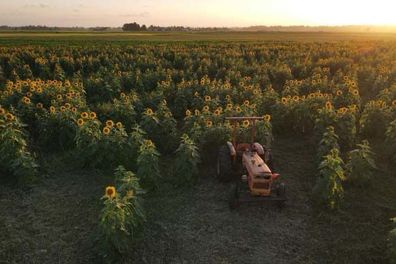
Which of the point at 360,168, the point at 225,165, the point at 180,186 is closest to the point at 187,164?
the point at 180,186

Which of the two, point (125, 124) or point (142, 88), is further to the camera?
point (142, 88)

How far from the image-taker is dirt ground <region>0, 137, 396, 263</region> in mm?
7520

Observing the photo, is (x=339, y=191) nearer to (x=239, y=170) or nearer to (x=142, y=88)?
(x=239, y=170)

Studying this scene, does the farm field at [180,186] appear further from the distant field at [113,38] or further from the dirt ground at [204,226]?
the distant field at [113,38]

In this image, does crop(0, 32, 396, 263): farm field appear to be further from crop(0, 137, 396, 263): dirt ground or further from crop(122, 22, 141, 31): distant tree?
crop(122, 22, 141, 31): distant tree

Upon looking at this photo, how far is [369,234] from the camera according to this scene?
26.7 ft

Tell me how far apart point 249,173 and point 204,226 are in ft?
4.62

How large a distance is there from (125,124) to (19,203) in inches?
180

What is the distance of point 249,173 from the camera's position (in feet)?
28.8

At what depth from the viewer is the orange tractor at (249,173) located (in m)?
8.54

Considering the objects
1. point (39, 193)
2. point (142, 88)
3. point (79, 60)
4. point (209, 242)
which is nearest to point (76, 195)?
point (39, 193)

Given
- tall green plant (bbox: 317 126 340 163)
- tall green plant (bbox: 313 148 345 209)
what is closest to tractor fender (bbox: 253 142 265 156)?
tall green plant (bbox: 313 148 345 209)

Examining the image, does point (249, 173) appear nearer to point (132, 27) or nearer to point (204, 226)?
point (204, 226)

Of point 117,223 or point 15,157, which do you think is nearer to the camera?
point 117,223
